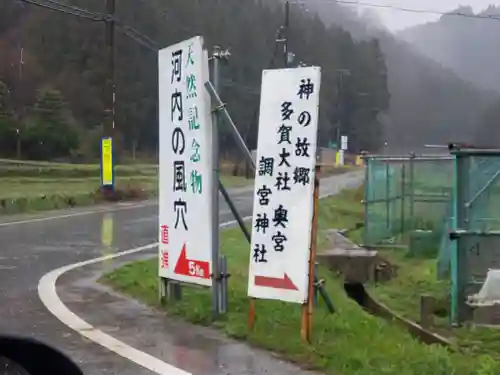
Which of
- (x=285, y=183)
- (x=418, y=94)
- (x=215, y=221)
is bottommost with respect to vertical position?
(x=215, y=221)

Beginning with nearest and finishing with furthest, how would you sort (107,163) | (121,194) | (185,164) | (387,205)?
(185,164), (387,205), (107,163), (121,194)

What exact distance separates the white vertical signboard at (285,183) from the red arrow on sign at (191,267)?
3.28ft

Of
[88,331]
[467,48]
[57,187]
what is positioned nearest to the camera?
[88,331]

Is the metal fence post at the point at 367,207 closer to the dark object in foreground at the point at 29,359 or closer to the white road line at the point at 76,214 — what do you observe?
the white road line at the point at 76,214

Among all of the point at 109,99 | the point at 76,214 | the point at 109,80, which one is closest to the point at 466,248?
the point at 76,214

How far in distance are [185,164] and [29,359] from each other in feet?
14.4

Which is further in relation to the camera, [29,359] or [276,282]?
[276,282]

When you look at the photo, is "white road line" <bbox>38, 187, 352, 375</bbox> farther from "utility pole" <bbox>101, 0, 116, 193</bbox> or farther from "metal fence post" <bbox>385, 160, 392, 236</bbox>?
"utility pole" <bbox>101, 0, 116, 193</bbox>

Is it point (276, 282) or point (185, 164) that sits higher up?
point (185, 164)

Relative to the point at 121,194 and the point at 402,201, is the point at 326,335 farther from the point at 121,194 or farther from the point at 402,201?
the point at 121,194

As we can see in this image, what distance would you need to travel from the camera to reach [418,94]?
2810 inches

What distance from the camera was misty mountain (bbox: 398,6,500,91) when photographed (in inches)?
2438

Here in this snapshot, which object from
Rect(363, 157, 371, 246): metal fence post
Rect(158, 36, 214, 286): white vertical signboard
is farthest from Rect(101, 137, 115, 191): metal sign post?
Rect(158, 36, 214, 286): white vertical signboard

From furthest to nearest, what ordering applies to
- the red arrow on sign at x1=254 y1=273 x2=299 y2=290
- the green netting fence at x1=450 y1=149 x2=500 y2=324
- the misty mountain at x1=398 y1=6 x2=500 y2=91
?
1. the misty mountain at x1=398 y1=6 x2=500 y2=91
2. the green netting fence at x1=450 y1=149 x2=500 y2=324
3. the red arrow on sign at x1=254 y1=273 x2=299 y2=290
